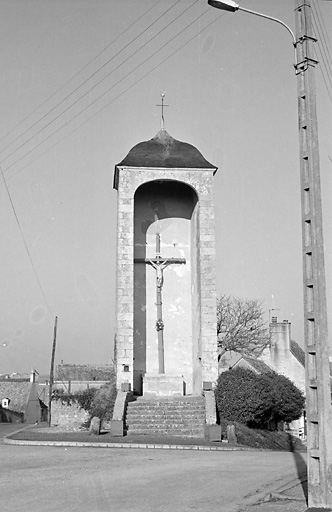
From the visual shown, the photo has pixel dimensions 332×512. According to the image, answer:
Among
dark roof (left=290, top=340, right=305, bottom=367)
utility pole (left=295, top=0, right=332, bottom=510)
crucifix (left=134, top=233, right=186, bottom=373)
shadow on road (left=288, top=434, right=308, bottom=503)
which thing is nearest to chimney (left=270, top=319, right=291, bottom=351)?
dark roof (left=290, top=340, right=305, bottom=367)

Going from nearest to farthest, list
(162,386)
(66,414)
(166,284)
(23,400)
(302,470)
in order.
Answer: (302,470)
(66,414)
(162,386)
(166,284)
(23,400)

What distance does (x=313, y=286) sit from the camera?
24.1ft

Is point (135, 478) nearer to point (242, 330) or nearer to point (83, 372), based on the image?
point (242, 330)

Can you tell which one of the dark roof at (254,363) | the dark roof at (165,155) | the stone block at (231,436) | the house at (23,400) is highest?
the dark roof at (165,155)

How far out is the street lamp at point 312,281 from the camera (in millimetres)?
6922

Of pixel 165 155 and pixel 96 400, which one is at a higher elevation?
pixel 165 155

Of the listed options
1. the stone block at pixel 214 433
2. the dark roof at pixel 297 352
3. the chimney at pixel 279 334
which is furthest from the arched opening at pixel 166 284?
the dark roof at pixel 297 352

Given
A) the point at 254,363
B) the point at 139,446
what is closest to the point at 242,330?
the point at 254,363

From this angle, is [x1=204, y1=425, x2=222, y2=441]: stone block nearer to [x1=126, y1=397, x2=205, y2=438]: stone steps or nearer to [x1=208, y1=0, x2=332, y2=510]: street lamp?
[x1=126, y1=397, x2=205, y2=438]: stone steps

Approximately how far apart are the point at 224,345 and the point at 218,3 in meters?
29.8

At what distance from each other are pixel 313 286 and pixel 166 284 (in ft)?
60.3

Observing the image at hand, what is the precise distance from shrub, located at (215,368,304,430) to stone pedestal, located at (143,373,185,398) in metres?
3.11

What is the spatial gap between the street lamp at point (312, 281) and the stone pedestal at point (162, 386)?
16853 millimetres

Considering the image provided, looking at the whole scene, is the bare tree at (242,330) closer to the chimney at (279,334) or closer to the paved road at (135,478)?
the chimney at (279,334)
